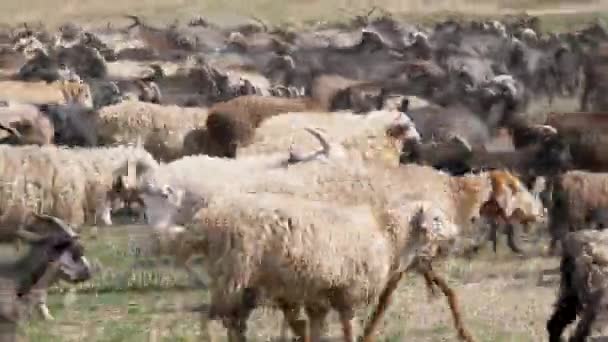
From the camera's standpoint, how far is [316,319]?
924 centimetres

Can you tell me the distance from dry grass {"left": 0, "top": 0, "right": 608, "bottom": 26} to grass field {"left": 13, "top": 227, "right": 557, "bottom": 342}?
1140 inches

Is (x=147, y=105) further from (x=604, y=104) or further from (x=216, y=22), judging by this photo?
(x=216, y=22)

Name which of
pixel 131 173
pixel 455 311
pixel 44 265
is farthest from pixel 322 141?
pixel 44 265

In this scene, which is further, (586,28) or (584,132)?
(586,28)

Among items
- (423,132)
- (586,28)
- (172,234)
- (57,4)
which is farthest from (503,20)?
(172,234)

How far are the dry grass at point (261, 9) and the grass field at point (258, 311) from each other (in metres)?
29.0

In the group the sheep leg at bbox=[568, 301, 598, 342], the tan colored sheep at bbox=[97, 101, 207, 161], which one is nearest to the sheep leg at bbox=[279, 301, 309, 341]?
the sheep leg at bbox=[568, 301, 598, 342]

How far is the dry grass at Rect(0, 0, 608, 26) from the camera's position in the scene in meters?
42.7

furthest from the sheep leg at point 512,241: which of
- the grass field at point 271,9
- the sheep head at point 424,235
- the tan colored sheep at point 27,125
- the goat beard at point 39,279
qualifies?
the grass field at point 271,9

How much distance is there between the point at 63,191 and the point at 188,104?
1120 cm

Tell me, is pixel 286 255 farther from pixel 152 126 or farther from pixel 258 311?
pixel 152 126

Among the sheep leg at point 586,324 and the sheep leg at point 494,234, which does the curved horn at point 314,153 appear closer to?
the sheep leg at point 494,234

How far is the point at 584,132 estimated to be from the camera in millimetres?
18906

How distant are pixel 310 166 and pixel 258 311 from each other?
1446mm
